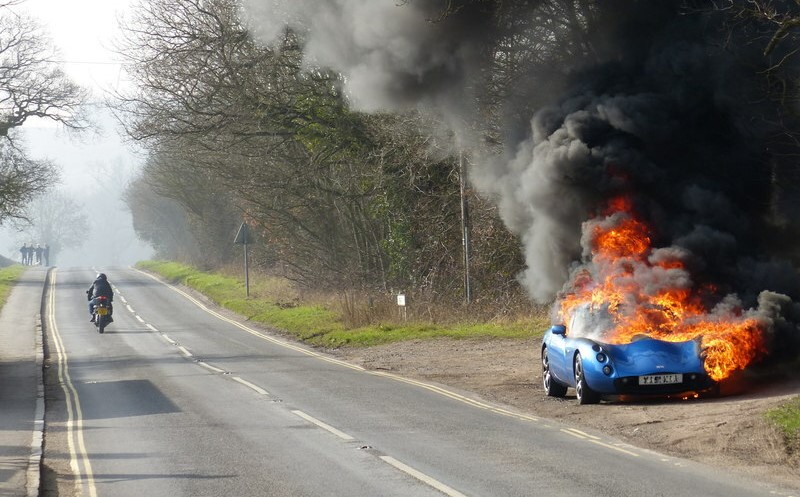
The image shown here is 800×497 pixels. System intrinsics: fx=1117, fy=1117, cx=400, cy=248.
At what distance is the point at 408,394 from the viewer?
17.8m

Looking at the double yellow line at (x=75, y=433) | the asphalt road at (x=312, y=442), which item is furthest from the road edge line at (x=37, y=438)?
the double yellow line at (x=75, y=433)

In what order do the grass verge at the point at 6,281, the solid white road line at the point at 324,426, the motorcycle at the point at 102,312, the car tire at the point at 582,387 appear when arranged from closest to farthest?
1. the solid white road line at the point at 324,426
2. the car tire at the point at 582,387
3. the motorcycle at the point at 102,312
4. the grass verge at the point at 6,281

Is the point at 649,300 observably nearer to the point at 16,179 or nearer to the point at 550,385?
the point at 550,385

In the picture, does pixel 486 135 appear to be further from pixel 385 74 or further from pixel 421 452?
pixel 421 452

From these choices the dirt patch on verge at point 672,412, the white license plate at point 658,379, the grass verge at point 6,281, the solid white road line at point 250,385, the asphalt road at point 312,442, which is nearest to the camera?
the asphalt road at point 312,442

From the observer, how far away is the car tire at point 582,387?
583 inches

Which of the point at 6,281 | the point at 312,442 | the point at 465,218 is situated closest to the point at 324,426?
the point at 312,442

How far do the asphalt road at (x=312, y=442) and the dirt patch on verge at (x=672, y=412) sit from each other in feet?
1.44

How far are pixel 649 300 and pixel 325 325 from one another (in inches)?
690

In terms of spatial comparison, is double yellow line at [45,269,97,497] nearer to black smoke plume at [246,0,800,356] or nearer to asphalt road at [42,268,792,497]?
asphalt road at [42,268,792,497]

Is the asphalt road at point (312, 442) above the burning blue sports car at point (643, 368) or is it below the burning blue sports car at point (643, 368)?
below

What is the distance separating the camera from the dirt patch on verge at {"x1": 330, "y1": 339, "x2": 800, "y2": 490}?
11.0m

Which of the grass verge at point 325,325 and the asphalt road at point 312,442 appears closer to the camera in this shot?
the asphalt road at point 312,442

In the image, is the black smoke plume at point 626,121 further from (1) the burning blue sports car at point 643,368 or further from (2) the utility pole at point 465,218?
(2) the utility pole at point 465,218
